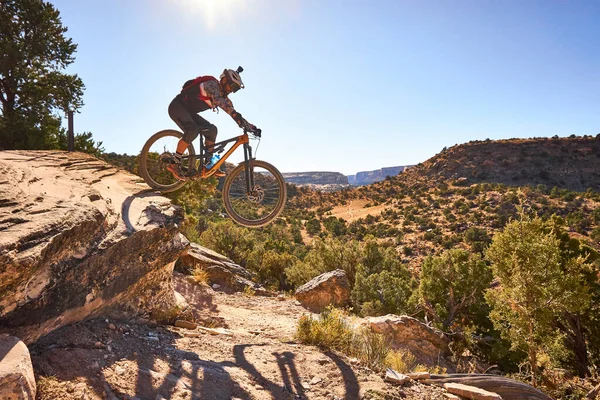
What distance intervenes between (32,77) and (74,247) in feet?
64.8

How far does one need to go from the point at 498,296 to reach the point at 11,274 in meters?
15.5

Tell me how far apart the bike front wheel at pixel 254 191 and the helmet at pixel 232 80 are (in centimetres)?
141

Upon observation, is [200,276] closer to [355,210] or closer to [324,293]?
[324,293]

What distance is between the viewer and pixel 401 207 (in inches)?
2169

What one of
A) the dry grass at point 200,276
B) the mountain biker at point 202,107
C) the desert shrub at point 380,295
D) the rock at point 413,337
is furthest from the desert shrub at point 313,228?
the mountain biker at point 202,107

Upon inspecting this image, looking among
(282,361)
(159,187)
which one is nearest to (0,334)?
(282,361)

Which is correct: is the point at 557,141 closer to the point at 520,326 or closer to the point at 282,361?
the point at 520,326

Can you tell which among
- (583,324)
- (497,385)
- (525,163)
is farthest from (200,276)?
(525,163)

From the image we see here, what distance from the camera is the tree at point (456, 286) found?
15.9 meters

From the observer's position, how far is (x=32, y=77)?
60.7 ft

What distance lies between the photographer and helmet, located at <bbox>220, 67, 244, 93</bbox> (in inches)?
249

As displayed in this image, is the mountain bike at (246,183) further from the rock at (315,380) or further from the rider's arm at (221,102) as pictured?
the rock at (315,380)

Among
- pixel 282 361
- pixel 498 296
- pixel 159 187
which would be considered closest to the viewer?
pixel 282 361

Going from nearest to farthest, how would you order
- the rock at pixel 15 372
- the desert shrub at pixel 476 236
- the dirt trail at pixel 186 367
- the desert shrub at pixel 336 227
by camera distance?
the rock at pixel 15 372 → the dirt trail at pixel 186 367 → the desert shrub at pixel 476 236 → the desert shrub at pixel 336 227
